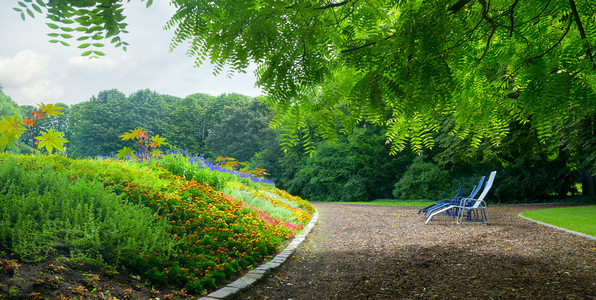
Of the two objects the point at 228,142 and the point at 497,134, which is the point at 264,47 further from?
the point at 228,142

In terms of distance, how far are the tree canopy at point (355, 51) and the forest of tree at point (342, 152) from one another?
24 centimetres

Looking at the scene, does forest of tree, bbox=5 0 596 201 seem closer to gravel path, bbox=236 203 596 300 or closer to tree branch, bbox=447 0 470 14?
tree branch, bbox=447 0 470 14

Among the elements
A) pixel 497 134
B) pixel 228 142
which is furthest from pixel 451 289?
pixel 228 142

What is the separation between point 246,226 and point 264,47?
13.1ft

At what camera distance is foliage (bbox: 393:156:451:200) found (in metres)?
18.2

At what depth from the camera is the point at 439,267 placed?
13.3ft

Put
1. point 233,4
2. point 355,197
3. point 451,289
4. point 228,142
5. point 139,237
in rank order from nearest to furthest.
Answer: point 233,4, point 451,289, point 139,237, point 355,197, point 228,142

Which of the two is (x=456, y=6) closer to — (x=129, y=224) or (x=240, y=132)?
(x=129, y=224)

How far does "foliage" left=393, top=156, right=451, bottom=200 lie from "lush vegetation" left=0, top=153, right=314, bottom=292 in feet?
46.8

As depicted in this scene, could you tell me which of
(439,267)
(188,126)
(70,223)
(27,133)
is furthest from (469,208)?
(188,126)

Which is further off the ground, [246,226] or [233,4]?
[233,4]

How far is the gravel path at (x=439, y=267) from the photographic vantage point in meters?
3.22

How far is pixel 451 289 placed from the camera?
325 cm

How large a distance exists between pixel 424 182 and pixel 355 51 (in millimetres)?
18045
